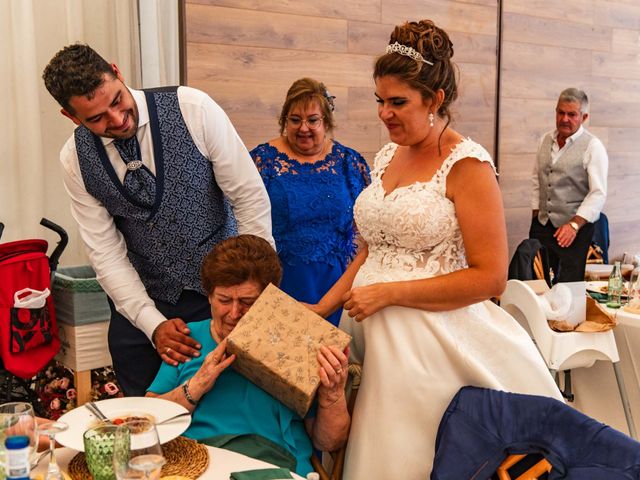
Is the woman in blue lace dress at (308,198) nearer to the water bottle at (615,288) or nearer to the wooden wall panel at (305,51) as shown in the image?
the wooden wall panel at (305,51)

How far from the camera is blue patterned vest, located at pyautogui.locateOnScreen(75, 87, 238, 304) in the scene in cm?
211

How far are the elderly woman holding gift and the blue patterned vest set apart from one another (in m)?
0.32

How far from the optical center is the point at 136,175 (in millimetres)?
2105

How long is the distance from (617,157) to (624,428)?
381cm

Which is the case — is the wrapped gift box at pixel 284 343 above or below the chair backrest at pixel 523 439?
above

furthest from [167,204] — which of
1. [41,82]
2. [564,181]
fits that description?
[564,181]

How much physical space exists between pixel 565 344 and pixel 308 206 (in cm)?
116

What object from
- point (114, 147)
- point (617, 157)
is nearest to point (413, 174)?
point (114, 147)

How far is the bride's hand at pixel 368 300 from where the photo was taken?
1.76m

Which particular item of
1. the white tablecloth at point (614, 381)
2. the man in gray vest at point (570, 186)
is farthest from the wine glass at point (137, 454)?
the man in gray vest at point (570, 186)

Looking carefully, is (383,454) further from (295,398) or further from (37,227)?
(37,227)

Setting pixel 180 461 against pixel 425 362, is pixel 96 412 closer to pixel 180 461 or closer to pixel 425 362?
pixel 180 461

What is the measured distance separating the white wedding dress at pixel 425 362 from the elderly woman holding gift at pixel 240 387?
0.10 meters

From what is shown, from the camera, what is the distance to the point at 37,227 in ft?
11.7
